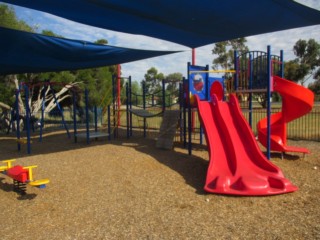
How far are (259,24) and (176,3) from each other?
2.37 metres

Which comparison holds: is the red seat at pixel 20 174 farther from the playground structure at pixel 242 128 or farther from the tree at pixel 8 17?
the tree at pixel 8 17

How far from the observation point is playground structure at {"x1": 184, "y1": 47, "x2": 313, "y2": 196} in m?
5.24

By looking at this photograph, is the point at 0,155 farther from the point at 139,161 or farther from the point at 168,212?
the point at 168,212

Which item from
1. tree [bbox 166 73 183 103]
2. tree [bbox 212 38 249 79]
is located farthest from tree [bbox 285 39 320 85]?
tree [bbox 166 73 183 103]

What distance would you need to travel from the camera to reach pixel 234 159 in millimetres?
5906

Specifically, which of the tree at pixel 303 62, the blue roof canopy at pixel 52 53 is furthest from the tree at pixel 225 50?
the blue roof canopy at pixel 52 53

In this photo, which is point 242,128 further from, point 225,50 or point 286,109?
point 225,50

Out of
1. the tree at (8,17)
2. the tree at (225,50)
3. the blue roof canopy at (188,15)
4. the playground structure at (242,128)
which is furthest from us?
the tree at (225,50)

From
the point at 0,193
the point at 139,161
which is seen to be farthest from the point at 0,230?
the point at 139,161

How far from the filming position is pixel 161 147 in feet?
30.7

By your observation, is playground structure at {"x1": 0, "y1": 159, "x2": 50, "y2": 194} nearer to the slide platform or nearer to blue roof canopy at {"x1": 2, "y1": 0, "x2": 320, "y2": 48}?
the slide platform

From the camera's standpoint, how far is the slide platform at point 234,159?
5141 millimetres

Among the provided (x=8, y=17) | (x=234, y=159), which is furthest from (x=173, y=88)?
(x=8, y=17)

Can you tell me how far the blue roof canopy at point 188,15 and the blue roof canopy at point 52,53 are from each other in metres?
0.70
